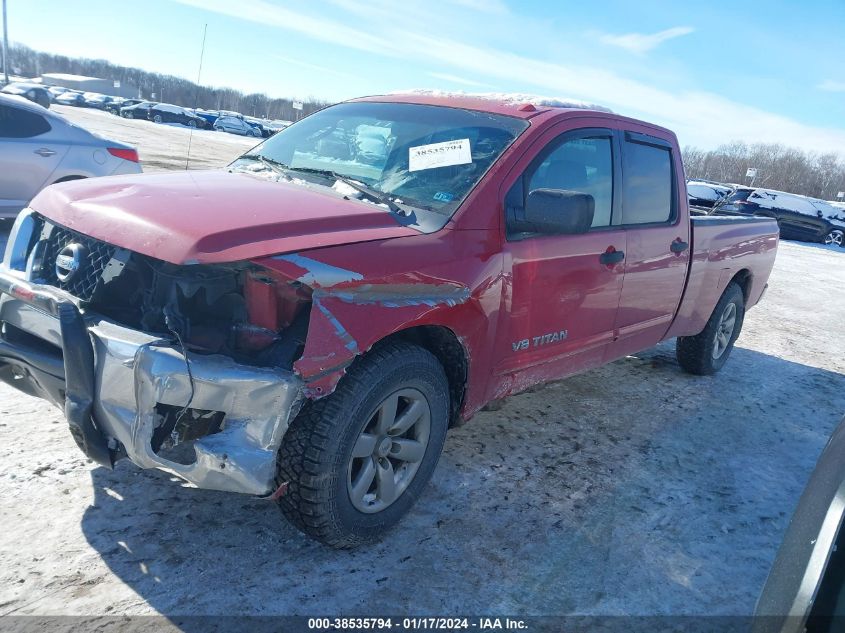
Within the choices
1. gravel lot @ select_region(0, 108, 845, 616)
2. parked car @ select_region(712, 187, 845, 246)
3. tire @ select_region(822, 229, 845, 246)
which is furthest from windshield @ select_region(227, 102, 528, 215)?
tire @ select_region(822, 229, 845, 246)

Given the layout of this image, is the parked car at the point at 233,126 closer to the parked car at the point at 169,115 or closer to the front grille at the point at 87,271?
the parked car at the point at 169,115

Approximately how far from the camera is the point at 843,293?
1182 cm

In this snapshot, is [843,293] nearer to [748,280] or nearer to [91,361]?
[748,280]

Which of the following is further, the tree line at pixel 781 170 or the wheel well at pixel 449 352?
the tree line at pixel 781 170

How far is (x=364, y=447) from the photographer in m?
2.62

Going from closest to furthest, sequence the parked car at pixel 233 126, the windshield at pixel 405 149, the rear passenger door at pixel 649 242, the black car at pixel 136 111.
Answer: the windshield at pixel 405 149
the rear passenger door at pixel 649 242
the parked car at pixel 233 126
the black car at pixel 136 111

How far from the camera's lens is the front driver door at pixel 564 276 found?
3.20m

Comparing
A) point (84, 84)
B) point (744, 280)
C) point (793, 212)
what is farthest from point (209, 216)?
point (84, 84)

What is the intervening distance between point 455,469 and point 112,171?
232 inches

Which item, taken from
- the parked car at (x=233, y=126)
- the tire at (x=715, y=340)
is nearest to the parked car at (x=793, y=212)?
the tire at (x=715, y=340)

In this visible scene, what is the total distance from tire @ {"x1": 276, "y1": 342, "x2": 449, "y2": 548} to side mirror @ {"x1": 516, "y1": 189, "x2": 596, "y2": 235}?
84cm

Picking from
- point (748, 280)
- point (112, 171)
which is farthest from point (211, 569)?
point (112, 171)

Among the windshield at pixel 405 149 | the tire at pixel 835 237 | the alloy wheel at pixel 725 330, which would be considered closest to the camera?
the windshield at pixel 405 149

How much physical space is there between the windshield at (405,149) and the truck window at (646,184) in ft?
3.39
